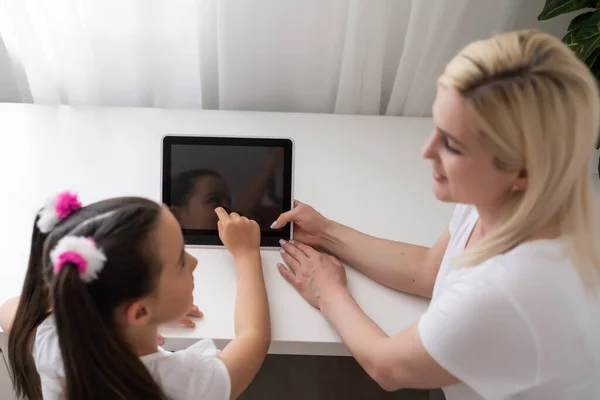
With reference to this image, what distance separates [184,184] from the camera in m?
0.99

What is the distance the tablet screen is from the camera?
99cm

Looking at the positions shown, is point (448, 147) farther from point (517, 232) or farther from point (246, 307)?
point (246, 307)

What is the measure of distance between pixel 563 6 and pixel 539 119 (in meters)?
0.60

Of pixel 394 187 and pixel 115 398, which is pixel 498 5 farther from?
pixel 115 398

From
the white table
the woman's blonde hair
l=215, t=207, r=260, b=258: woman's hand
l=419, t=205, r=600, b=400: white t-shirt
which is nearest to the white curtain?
the white table

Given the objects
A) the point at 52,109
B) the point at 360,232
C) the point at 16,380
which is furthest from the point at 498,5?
the point at 16,380

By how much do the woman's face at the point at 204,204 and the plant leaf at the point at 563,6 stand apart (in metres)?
0.73

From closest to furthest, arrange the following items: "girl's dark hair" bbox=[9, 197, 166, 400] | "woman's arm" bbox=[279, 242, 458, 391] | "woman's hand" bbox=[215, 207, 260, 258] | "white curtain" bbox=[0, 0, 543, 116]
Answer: "girl's dark hair" bbox=[9, 197, 166, 400]
"woman's arm" bbox=[279, 242, 458, 391]
"woman's hand" bbox=[215, 207, 260, 258]
"white curtain" bbox=[0, 0, 543, 116]

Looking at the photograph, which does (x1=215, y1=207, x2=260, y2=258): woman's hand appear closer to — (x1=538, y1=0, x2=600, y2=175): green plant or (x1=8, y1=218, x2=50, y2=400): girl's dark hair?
(x1=8, y1=218, x2=50, y2=400): girl's dark hair

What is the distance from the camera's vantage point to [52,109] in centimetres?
125

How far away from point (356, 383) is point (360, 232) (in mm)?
571

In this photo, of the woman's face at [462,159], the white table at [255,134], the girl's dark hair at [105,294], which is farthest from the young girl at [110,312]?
the woman's face at [462,159]

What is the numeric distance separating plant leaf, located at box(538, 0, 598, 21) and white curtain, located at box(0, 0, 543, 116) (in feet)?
0.46

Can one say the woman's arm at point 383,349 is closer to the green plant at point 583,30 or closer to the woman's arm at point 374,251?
the woman's arm at point 374,251
